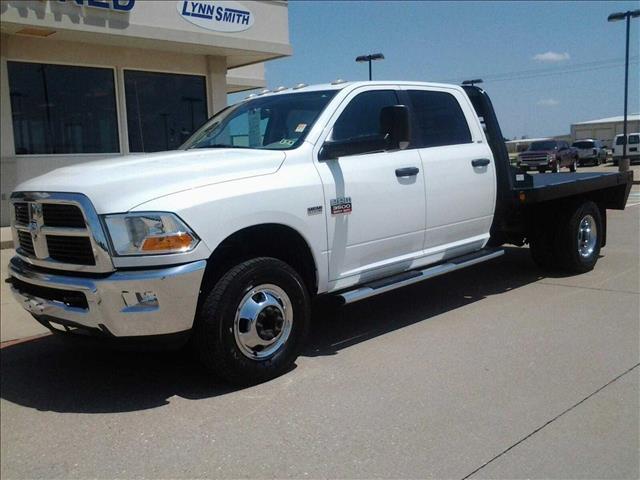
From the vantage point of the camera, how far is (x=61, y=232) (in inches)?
154

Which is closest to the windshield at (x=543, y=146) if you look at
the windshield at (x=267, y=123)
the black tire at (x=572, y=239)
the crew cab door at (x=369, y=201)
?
the black tire at (x=572, y=239)

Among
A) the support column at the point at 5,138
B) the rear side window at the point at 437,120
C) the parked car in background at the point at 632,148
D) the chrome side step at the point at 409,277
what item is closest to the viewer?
the chrome side step at the point at 409,277

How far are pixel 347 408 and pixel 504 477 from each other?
111 centimetres

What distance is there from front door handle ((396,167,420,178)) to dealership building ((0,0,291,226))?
21.7 feet

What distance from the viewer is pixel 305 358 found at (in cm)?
481

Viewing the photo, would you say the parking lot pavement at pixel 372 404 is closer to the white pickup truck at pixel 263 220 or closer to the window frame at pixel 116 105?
the white pickup truck at pixel 263 220

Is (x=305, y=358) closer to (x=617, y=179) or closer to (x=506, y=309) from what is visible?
(x=506, y=309)

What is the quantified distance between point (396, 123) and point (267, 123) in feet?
3.60

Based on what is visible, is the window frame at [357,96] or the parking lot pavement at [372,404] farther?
the window frame at [357,96]

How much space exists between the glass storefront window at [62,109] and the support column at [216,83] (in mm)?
2485

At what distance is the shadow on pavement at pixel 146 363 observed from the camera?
4.20m

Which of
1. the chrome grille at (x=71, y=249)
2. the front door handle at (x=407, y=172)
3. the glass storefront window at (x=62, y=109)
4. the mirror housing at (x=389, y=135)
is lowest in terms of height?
the chrome grille at (x=71, y=249)

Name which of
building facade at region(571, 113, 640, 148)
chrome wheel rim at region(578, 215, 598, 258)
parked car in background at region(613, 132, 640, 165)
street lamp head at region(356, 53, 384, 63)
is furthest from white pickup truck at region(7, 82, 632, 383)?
building facade at region(571, 113, 640, 148)

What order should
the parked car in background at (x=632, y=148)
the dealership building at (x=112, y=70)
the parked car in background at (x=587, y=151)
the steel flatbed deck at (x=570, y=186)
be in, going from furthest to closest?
the parked car in background at (x=587, y=151) < the parked car in background at (x=632, y=148) < the dealership building at (x=112, y=70) < the steel flatbed deck at (x=570, y=186)
